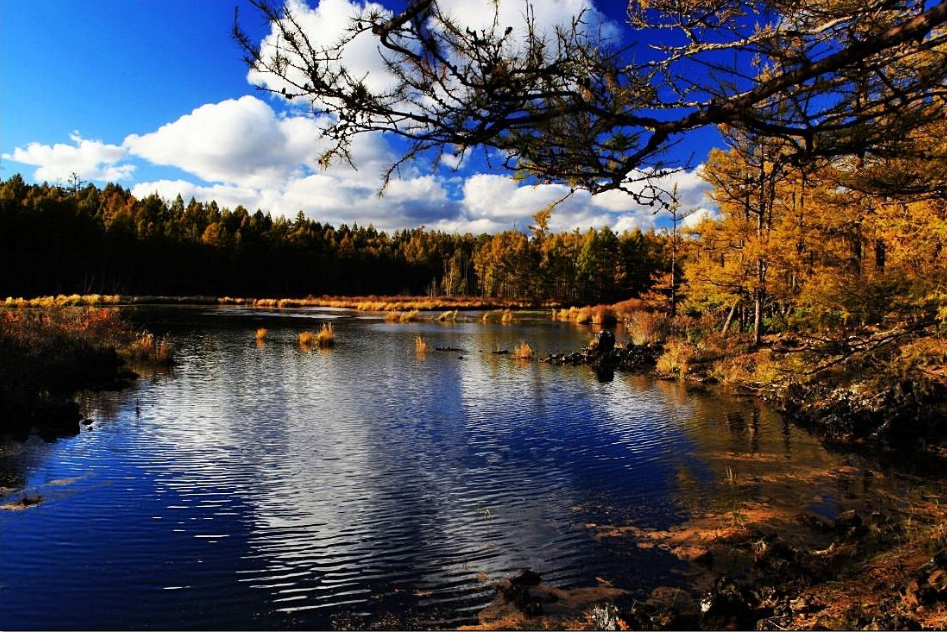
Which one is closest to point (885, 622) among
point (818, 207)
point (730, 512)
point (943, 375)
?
point (730, 512)

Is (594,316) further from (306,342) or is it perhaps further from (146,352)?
(146,352)

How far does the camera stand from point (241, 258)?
101m

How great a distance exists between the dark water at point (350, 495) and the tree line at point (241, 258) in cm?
5990

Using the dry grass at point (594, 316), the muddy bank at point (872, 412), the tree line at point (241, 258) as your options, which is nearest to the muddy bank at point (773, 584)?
the muddy bank at point (872, 412)

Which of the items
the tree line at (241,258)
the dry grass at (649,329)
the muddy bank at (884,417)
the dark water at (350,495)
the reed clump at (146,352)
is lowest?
the dark water at (350,495)

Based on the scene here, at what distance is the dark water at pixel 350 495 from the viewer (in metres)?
6.70

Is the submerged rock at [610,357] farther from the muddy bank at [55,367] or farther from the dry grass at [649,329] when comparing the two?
the muddy bank at [55,367]

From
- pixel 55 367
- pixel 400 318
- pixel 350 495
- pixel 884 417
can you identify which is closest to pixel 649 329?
pixel 884 417

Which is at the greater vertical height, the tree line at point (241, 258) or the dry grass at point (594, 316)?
the tree line at point (241, 258)

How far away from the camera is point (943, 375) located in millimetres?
12258

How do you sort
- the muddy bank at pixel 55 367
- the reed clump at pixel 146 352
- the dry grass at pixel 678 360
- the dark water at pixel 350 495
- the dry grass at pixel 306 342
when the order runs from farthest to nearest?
the dry grass at pixel 306 342, the dry grass at pixel 678 360, the reed clump at pixel 146 352, the muddy bank at pixel 55 367, the dark water at pixel 350 495

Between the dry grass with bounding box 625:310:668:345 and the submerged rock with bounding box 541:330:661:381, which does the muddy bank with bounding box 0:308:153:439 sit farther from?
the dry grass with bounding box 625:310:668:345

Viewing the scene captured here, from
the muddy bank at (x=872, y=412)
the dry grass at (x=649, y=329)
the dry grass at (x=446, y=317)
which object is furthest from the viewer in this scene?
the dry grass at (x=446, y=317)

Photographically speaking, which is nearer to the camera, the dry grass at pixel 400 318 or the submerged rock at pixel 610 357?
the submerged rock at pixel 610 357
